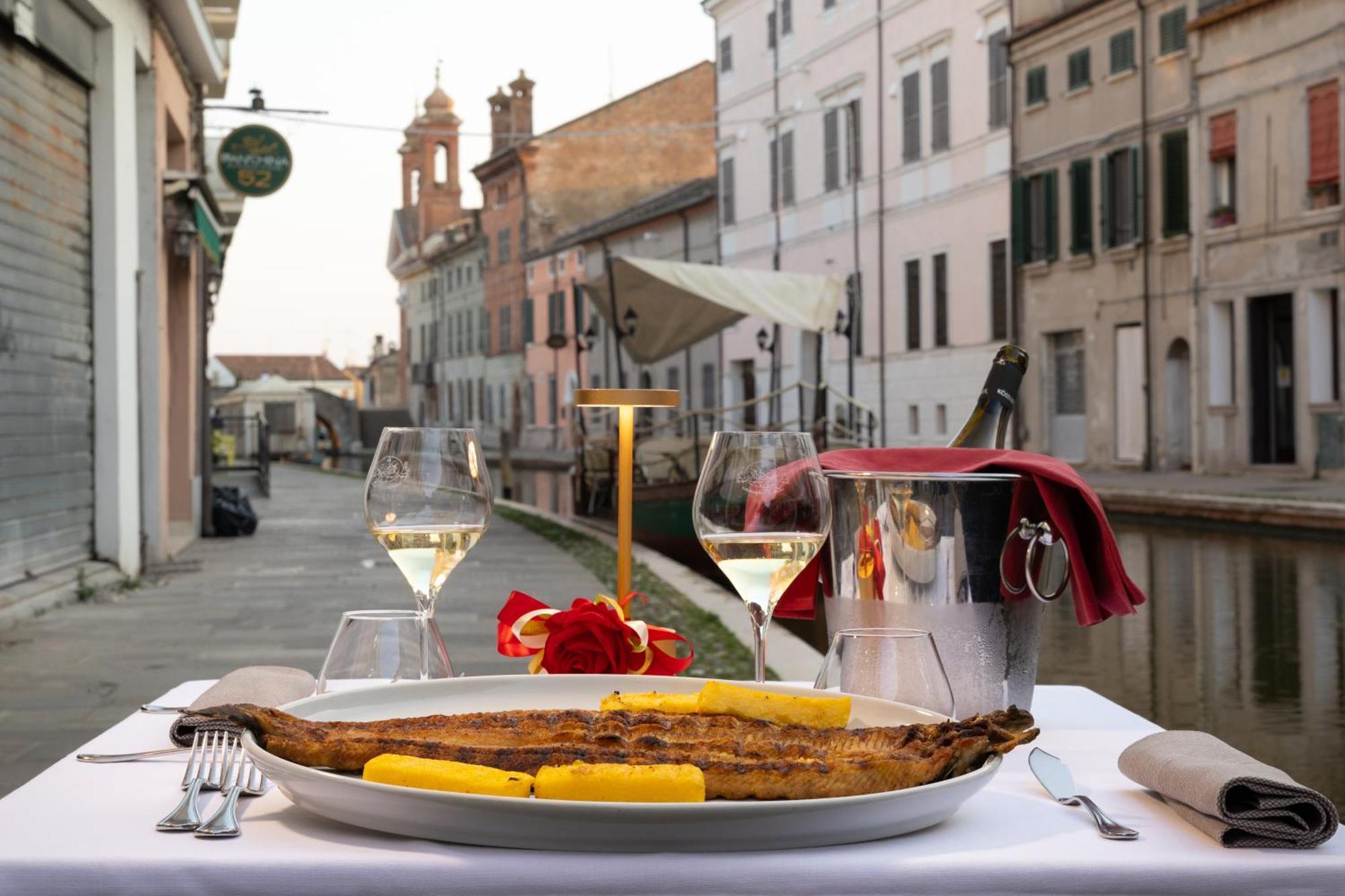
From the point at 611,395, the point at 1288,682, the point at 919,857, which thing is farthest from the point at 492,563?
the point at 919,857

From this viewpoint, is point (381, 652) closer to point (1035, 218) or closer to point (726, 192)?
point (1035, 218)

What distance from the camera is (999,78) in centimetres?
3106

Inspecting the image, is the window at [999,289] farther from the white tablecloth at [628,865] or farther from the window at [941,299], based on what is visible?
the white tablecloth at [628,865]

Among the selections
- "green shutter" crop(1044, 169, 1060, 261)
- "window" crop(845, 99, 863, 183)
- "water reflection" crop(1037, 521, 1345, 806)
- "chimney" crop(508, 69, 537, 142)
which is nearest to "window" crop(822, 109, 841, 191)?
"window" crop(845, 99, 863, 183)

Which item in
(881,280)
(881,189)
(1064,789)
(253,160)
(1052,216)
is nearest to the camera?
(1064,789)

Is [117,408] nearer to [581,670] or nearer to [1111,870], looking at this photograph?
[581,670]

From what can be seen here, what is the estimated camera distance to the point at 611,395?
2162 millimetres

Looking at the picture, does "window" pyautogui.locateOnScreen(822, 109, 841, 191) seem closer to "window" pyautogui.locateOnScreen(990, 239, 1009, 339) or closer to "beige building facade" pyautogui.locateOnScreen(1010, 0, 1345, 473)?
"window" pyautogui.locateOnScreen(990, 239, 1009, 339)

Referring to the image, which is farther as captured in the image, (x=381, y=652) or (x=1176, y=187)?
(x=1176, y=187)

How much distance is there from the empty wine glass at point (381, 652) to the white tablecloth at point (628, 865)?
0.32 metres

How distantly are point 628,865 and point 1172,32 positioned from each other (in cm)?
2726

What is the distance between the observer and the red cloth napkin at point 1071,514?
2035mm

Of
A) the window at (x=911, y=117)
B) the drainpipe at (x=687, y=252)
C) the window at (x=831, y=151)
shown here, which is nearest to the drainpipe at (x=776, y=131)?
the window at (x=831, y=151)

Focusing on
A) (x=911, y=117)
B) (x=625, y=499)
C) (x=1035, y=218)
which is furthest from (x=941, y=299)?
(x=625, y=499)
